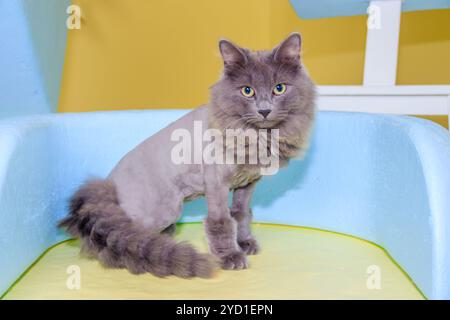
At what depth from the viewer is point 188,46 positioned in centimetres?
287

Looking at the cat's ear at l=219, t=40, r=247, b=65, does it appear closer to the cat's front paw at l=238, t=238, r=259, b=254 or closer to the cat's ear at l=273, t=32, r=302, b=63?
the cat's ear at l=273, t=32, r=302, b=63

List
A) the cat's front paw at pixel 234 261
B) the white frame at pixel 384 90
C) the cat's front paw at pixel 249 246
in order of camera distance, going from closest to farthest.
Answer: the cat's front paw at pixel 234 261 < the cat's front paw at pixel 249 246 < the white frame at pixel 384 90

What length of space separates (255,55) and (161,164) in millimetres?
394

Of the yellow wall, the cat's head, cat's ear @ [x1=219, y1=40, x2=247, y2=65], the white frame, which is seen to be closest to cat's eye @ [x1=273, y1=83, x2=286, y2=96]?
the cat's head

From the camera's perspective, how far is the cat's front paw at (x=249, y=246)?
149 centimetres

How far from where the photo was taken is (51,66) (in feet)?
6.48

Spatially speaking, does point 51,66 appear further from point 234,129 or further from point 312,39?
point 312,39

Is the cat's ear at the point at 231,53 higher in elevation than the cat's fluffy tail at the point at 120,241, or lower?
higher

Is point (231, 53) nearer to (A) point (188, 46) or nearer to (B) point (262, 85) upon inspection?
(B) point (262, 85)

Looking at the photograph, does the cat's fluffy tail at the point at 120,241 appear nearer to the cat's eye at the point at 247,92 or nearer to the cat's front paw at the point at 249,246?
the cat's front paw at the point at 249,246

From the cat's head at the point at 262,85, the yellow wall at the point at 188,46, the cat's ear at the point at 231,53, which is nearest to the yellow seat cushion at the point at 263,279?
the cat's head at the point at 262,85

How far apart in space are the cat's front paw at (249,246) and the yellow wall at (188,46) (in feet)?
4.18

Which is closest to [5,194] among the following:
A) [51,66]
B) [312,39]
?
[51,66]

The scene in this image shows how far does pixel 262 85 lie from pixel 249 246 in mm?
474
